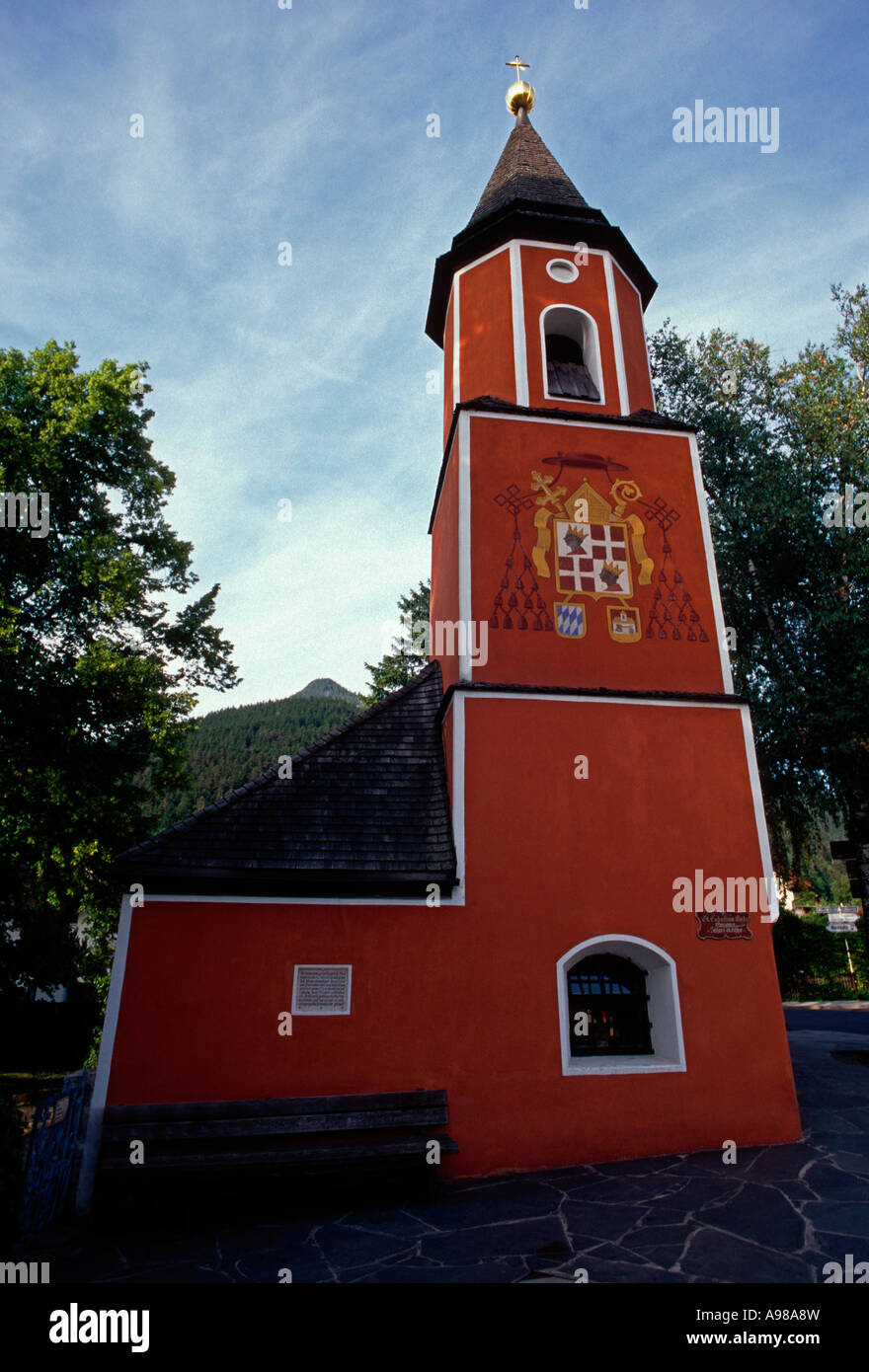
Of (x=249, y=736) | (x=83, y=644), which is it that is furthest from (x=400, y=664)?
(x=249, y=736)

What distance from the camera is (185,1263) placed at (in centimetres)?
473

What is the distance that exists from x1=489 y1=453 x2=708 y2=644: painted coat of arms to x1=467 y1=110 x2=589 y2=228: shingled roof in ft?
16.4

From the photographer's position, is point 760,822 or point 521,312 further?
point 521,312

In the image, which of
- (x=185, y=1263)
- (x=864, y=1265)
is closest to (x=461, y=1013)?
(x=185, y=1263)

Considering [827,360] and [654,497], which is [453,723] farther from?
[827,360]

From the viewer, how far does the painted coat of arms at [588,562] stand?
8492mm

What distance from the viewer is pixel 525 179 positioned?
11633mm

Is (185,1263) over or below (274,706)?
below

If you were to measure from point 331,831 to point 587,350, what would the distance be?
823 centimetres

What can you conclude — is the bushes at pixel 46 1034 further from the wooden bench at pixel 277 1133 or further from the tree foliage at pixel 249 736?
the tree foliage at pixel 249 736

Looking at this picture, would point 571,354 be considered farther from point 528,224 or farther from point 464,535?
point 464,535

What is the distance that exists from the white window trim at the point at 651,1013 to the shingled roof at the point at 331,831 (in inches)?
63.4

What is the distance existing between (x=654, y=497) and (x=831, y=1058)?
32.2 ft

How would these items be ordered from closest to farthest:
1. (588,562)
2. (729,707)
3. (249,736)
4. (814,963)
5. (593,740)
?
(593,740), (729,707), (588,562), (814,963), (249,736)
